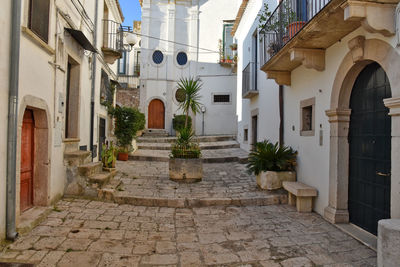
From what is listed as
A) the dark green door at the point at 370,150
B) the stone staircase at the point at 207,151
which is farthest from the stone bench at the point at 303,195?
the stone staircase at the point at 207,151

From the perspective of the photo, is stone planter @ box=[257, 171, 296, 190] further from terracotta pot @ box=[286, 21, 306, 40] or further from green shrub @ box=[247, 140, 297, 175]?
terracotta pot @ box=[286, 21, 306, 40]

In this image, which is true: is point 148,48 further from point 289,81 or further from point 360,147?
point 360,147

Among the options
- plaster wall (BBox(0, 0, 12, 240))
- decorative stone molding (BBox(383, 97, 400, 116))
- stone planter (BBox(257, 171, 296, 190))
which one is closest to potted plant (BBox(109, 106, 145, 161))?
stone planter (BBox(257, 171, 296, 190))

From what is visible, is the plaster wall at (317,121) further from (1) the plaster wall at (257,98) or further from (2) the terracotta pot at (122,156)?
(2) the terracotta pot at (122,156)

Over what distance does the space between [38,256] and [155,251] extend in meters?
1.39

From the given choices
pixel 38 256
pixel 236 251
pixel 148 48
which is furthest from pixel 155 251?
pixel 148 48

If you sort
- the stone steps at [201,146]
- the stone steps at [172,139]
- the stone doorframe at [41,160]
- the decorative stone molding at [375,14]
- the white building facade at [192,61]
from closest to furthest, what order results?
the decorative stone molding at [375,14] → the stone doorframe at [41,160] → the stone steps at [201,146] → the stone steps at [172,139] → the white building facade at [192,61]

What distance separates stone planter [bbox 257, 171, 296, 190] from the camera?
6508 millimetres

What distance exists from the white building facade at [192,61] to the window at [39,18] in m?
12.8

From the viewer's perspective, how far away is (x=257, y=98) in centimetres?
1074

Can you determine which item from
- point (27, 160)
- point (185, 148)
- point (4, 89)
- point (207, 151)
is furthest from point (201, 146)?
point (4, 89)

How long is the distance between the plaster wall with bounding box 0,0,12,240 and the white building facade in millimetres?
14075

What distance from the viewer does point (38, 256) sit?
3.46 metres

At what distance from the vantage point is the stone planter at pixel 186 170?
750 centimetres
